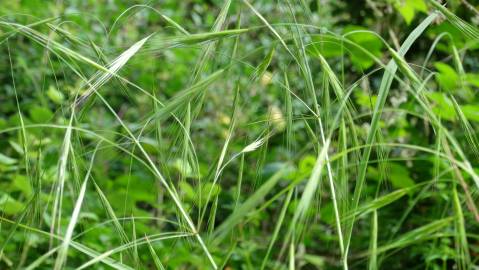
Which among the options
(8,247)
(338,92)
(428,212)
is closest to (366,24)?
(428,212)

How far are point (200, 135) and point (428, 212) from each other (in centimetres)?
105

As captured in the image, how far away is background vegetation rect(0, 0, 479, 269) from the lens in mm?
694

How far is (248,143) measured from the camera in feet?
3.05

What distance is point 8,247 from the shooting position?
1.46 meters

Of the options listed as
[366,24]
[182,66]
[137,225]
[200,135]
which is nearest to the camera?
[137,225]

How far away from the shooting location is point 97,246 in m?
1.50

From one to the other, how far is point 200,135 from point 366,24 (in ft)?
2.40

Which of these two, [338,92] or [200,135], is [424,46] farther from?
[338,92]

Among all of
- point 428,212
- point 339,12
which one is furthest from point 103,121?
point 428,212

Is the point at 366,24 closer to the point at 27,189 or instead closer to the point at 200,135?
the point at 200,135

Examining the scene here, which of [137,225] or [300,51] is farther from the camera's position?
[137,225]

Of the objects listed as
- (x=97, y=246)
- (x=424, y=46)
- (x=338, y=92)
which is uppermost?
(x=338, y=92)

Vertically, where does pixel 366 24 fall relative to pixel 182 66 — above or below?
above

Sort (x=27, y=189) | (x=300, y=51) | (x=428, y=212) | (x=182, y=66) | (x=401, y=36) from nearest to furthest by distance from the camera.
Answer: (x=300, y=51) → (x=27, y=189) → (x=428, y=212) → (x=401, y=36) → (x=182, y=66)
